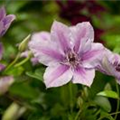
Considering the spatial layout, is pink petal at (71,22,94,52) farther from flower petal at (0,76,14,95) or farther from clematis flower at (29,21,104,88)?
flower petal at (0,76,14,95)

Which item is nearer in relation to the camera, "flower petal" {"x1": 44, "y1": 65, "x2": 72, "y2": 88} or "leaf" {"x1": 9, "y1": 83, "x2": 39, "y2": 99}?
"flower petal" {"x1": 44, "y1": 65, "x2": 72, "y2": 88}

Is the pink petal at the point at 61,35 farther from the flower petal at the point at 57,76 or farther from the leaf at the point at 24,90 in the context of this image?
the leaf at the point at 24,90

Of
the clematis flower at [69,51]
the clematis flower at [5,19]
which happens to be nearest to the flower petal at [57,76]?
the clematis flower at [69,51]

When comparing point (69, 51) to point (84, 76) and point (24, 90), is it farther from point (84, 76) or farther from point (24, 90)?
point (24, 90)

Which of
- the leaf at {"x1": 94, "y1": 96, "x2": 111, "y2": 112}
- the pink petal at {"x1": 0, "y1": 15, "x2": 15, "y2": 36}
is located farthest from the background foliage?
the pink petal at {"x1": 0, "y1": 15, "x2": 15, "y2": 36}

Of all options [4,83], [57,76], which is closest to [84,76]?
[57,76]

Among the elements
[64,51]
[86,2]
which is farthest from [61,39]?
[86,2]
